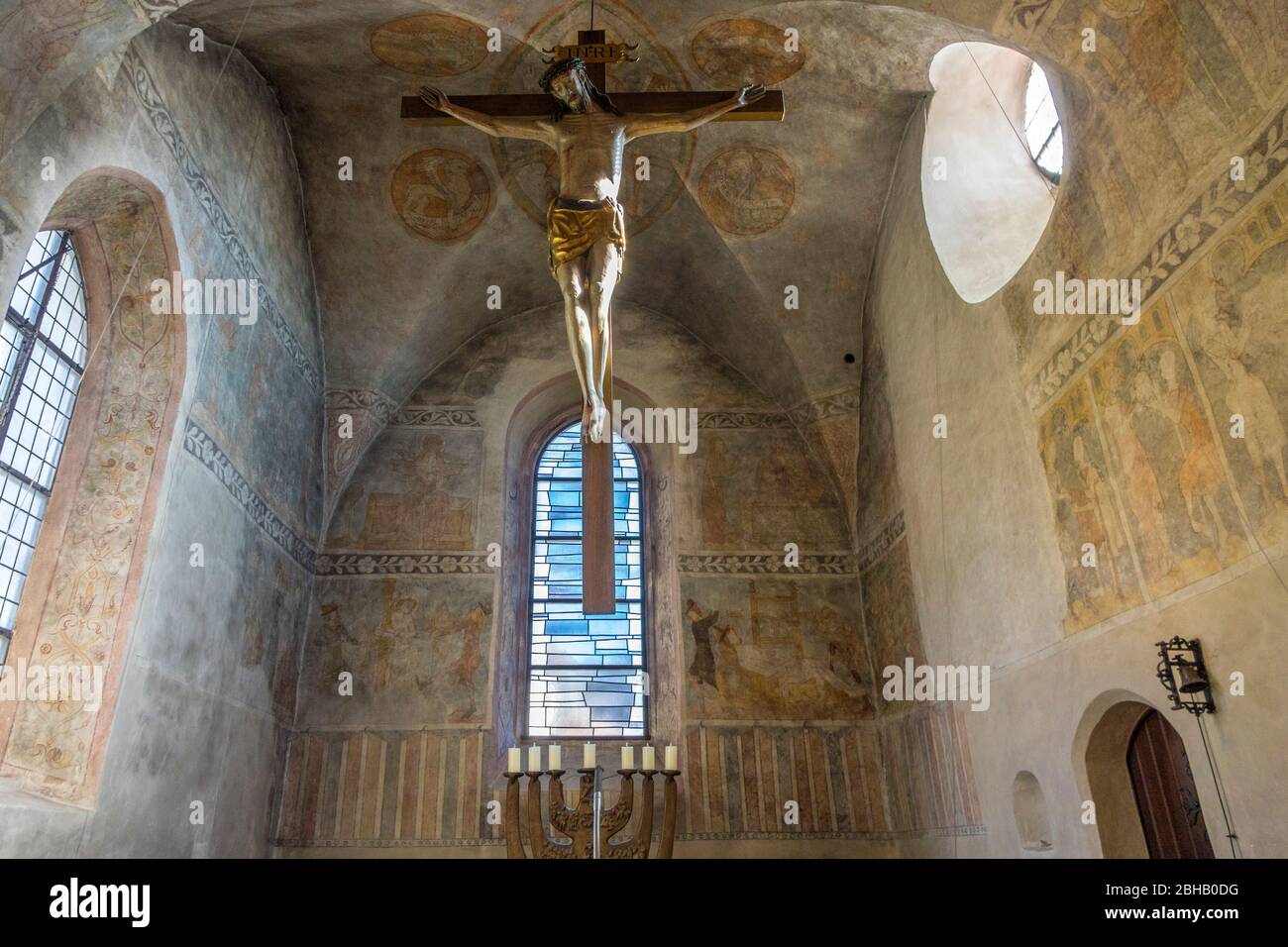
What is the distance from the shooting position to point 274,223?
352 inches

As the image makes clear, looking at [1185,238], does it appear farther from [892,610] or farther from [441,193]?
[441,193]

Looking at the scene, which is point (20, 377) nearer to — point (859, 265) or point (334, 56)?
point (334, 56)

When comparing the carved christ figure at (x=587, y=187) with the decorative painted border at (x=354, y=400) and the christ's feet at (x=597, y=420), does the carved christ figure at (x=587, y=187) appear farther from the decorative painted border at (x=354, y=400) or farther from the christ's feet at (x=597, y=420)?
the decorative painted border at (x=354, y=400)

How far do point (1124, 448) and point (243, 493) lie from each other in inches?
264

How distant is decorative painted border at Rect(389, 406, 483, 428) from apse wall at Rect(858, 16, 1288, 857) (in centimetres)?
513

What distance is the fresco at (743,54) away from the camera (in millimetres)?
7930

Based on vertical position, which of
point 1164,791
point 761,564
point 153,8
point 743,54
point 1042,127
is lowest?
point 1164,791

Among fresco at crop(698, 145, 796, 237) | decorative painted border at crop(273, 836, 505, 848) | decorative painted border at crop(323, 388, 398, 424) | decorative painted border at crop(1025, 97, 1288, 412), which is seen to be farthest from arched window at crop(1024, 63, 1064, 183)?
decorative painted border at crop(273, 836, 505, 848)

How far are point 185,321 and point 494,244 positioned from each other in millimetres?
4189

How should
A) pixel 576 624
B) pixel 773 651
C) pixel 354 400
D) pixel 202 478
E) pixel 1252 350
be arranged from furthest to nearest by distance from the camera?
1. pixel 576 624
2. pixel 354 400
3. pixel 773 651
4. pixel 202 478
5. pixel 1252 350

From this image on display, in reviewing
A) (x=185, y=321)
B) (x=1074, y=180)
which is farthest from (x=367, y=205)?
(x=1074, y=180)

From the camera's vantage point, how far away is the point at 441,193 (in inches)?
391

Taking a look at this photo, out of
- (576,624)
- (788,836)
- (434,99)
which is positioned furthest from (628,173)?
(788,836)

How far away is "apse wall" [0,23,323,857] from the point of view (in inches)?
225
